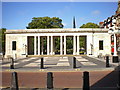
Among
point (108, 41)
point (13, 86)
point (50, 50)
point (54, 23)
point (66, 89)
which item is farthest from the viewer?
point (54, 23)

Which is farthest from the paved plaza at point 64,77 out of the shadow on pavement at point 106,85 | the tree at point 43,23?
the tree at point 43,23

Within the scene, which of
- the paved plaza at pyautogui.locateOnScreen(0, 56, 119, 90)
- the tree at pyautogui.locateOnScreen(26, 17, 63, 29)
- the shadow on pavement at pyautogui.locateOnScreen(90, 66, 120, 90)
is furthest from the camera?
the tree at pyautogui.locateOnScreen(26, 17, 63, 29)

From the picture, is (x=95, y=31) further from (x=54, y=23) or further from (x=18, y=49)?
(x=54, y=23)

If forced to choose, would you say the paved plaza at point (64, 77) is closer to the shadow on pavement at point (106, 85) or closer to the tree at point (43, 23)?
the shadow on pavement at point (106, 85)

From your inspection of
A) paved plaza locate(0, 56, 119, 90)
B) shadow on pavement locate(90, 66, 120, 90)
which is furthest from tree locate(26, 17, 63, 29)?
shadow on pavement locate(90, 66, 120, 90)

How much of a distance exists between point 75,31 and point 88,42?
4.73 metres

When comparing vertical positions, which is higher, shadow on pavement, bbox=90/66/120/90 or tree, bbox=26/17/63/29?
tree, bbox=26/17/63/29

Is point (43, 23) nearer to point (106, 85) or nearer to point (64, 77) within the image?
point (64, 77)

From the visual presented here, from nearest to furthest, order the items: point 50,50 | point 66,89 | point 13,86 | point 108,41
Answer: point 13,86, point 66,89, point 108,41, point 50,50

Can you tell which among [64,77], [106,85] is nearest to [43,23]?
[64,77]

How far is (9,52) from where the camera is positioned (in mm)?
42281

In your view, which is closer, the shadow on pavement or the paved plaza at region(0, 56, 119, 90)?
the shadow on pavement

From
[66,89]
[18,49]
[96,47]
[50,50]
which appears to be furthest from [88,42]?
[66,89]

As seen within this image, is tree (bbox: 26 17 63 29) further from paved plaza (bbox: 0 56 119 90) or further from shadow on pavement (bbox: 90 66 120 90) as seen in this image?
shadow on pavement (bbox: 90 66 120 90)
